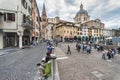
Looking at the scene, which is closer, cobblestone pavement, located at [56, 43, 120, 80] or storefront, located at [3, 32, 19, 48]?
cobblestone pavement, located at [56, 43, 120, 80]

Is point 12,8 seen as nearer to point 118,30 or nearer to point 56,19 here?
point 56,19

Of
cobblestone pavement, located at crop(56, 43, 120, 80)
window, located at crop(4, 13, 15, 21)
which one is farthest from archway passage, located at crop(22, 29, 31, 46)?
cobblestone pavement, located at crop(56, 43, 120, 80)

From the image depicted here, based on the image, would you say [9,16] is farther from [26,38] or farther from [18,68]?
[18,68]

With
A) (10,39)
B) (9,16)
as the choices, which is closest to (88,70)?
(9,16)

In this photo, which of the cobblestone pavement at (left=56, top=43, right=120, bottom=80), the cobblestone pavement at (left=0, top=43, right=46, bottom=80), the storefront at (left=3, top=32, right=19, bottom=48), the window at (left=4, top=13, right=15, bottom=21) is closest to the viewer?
the cobblestone pavement at (left=0, top=43, right=46, bottom=80)

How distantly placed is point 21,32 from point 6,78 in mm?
21194

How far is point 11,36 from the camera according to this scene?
91.5 feet

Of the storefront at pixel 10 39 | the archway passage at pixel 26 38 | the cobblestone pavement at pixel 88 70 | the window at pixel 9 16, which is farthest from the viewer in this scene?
the archway passage at pixel 26 38

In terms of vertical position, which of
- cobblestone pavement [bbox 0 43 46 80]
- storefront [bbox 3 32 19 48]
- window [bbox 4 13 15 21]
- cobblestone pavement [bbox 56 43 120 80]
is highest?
window [bbox 4 13 15 21]

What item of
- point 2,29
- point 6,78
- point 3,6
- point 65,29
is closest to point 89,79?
point 6,78

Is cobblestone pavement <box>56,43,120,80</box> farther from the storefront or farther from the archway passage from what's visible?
the archway passage

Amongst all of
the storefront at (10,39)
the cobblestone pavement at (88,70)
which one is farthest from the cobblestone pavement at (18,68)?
the storefront at (10,39)

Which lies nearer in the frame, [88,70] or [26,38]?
[88,70]

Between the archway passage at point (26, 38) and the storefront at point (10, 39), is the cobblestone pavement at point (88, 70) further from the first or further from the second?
the archway passage at point (26, 38)
